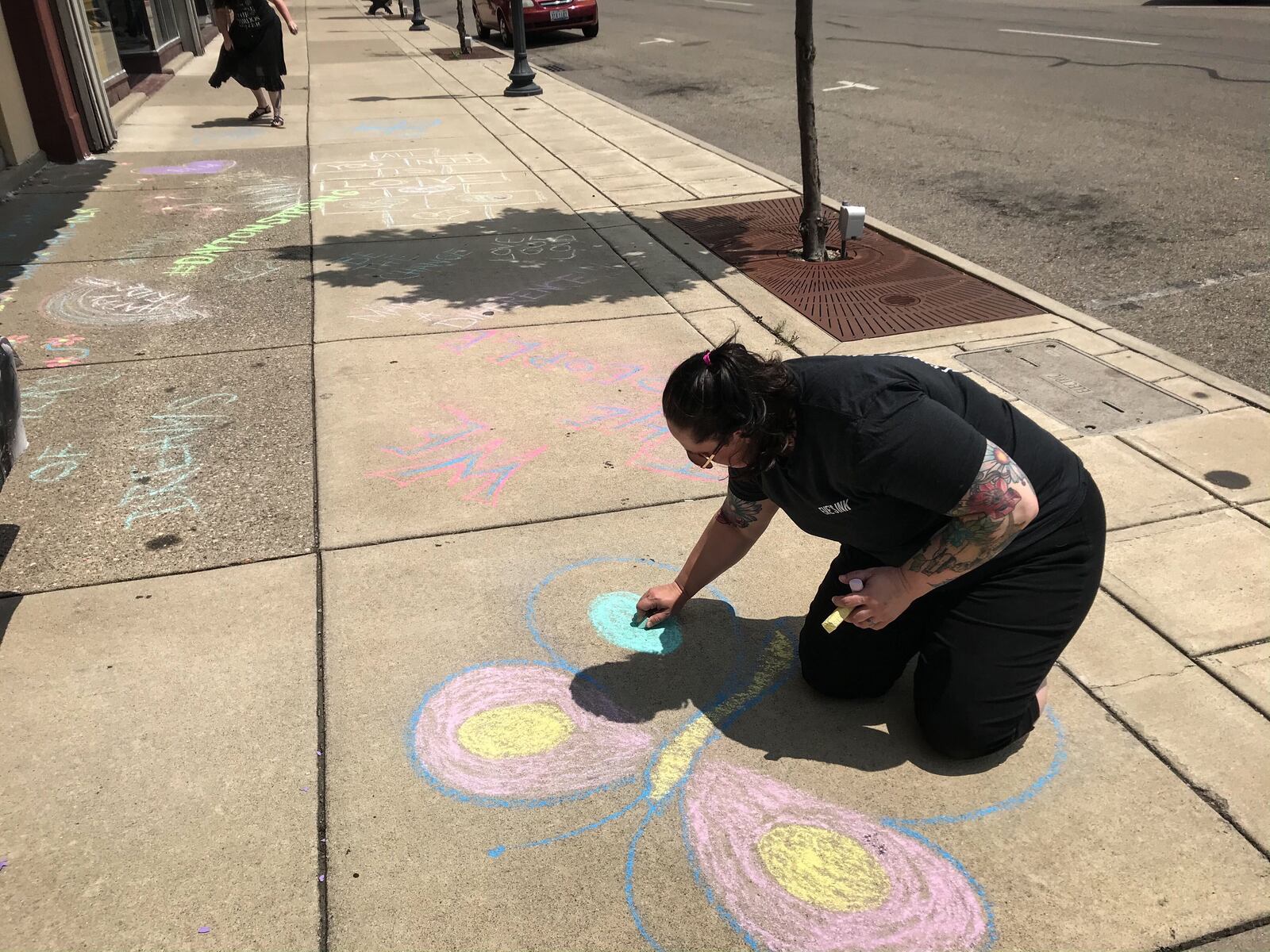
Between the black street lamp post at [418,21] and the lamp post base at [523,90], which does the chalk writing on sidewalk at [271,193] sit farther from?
the black street lamp post at [418,21]

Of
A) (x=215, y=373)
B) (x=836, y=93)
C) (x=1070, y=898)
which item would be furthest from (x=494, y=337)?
(x=836, y=93)

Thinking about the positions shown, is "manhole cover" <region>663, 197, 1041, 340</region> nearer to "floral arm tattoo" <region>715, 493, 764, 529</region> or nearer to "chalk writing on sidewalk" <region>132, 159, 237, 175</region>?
"floral arm tattoo" <region>715, 493, 764, 529</region>

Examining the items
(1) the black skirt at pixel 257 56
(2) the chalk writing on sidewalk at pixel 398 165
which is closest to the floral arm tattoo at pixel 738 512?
(2) the chalk writing on sidewalk at pixel 398 165

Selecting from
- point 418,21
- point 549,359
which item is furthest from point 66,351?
point 418,21

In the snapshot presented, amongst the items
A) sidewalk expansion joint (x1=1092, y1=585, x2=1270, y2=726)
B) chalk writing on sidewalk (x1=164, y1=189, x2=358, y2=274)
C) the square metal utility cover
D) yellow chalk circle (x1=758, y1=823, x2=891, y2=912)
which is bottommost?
yellow chalk circle (x1=758, y1=823, x2=891, y2=912)

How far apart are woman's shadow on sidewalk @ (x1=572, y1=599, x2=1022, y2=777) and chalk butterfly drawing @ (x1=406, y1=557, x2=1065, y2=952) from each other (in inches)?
0.9

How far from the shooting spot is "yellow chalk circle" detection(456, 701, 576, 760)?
8.68 feet

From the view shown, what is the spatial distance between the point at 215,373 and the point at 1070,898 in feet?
13.9

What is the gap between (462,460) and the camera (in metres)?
4.07

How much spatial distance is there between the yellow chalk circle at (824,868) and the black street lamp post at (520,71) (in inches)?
472

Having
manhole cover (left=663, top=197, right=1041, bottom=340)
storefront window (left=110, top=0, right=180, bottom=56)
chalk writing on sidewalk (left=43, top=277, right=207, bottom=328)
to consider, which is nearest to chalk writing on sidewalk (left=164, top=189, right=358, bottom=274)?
chalk writing on sidewalk (left=43, top=277, right=207, bottom=328)

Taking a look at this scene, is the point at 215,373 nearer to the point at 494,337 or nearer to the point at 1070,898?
the point at 494,337

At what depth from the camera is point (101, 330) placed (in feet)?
17.4

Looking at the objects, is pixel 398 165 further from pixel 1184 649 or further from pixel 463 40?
pixel 463 40
